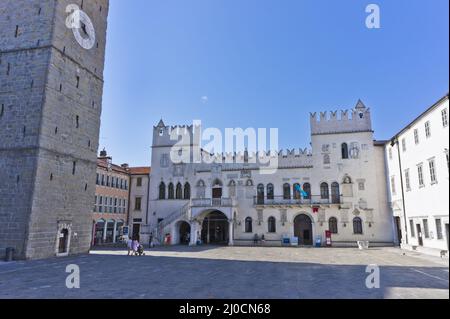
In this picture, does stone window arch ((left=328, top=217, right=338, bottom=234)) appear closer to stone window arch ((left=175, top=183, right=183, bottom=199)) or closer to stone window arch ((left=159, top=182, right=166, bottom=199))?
stone window arch ((left=175, top=183, right=183, bottom=199))

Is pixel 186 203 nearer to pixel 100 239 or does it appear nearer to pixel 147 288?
pixel 100 239

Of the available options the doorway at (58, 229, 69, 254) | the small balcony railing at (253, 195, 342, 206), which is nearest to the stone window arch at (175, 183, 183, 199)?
the small balcony railing at (253, 195, 342, 206)

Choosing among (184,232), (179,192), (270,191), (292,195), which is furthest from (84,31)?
(292,195)

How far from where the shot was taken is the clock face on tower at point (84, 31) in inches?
1049

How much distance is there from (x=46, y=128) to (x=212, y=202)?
60.5 feet

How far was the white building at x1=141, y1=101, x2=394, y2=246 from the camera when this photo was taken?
33000 mm

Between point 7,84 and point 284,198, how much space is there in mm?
28309

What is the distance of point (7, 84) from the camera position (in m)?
23.7

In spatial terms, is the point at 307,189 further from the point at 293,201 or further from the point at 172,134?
the point at 172,134

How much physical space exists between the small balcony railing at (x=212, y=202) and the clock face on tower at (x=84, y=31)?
19087 millimetres

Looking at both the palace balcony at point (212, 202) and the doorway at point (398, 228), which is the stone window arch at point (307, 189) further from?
the doorway at point (398, 228)

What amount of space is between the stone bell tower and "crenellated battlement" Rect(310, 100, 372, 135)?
2424cm

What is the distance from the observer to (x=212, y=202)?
34.9 meters
